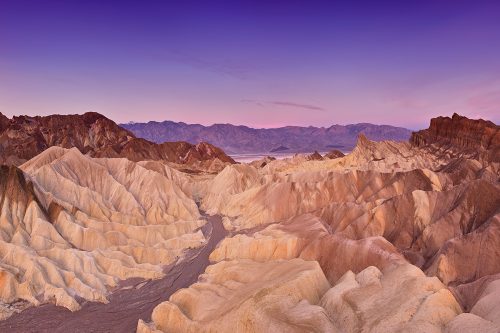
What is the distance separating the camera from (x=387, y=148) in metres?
122

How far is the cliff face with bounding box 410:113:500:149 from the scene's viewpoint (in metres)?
90.8

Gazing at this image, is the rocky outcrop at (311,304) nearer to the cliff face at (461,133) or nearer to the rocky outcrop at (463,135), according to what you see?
the rocky outcrop at (463,135)

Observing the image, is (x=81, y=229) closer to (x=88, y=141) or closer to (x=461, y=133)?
(x=461, y=133)

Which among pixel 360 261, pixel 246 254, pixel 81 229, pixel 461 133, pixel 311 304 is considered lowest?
pixel 246 254

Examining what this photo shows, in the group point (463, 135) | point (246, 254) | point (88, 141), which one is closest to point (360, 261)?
point (246, 254)

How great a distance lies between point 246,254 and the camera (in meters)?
42.7

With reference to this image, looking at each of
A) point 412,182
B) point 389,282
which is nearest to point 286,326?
→ point 389,282

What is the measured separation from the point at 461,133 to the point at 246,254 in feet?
265

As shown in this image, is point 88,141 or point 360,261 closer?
point 360,261

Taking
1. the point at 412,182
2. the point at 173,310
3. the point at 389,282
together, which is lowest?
the point at 173,310

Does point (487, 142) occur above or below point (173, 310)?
above

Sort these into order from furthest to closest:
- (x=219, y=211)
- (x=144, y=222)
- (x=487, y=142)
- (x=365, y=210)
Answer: (x=487, y=142) → (x=219, y=211) → (x=144, y=222) → (x=365, y=210)

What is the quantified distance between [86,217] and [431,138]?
330 ft

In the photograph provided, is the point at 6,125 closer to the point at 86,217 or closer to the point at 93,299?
the point at 86,217
